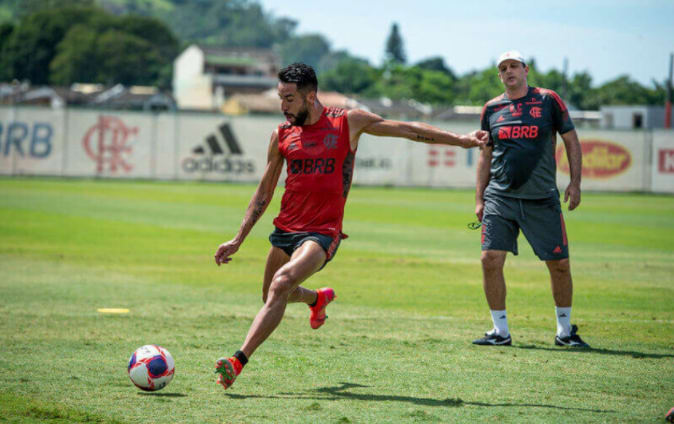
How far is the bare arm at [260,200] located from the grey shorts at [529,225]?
221 centimetres

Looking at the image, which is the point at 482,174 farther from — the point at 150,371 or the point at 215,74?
the point at 215,74

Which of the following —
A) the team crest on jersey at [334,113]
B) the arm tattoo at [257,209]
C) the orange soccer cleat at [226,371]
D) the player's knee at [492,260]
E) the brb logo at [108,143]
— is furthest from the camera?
the brb logo at [108,143]

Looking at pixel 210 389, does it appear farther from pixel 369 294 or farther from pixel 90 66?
pixel 90 66

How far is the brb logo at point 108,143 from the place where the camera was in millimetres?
39938

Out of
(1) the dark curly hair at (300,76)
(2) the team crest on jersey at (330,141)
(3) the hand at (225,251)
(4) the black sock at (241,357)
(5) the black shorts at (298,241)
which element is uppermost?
(1) the dark curly hair at (300,76)

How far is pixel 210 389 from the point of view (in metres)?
6.39

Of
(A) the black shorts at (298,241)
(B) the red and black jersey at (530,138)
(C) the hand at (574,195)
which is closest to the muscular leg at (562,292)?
(C) the hand at (574,195)

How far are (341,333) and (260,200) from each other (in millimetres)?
2094

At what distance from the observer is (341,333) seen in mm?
8812

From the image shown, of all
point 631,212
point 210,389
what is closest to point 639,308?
point 210,389

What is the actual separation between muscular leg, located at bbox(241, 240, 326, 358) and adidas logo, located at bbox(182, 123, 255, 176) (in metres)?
34.5

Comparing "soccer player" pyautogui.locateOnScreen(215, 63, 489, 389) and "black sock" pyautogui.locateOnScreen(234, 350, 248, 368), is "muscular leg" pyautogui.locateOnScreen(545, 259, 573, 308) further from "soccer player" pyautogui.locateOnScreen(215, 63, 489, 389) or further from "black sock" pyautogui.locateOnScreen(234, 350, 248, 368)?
"black sock" pyautogui.locateOnScreen(234, 350, 248, 368)

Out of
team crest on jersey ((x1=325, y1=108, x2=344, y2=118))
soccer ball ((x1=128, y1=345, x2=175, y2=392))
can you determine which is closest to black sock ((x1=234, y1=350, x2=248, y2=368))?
soccer ball ((x1=128, y1=345, x2=175, y2=392))

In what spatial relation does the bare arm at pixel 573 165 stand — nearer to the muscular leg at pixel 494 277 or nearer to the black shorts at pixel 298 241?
the muscular leg at pixel 494 277
